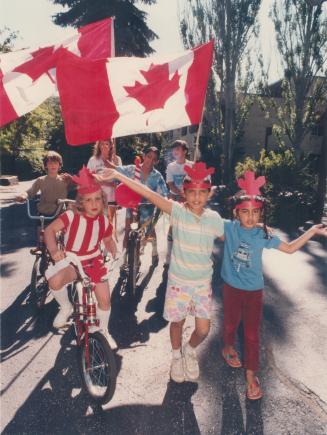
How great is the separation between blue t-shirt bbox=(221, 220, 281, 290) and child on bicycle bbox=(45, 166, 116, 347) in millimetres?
1177

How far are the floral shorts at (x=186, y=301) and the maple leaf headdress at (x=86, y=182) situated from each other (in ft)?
3.67

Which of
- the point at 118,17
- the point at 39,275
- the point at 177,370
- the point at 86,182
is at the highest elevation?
the point at 118,17

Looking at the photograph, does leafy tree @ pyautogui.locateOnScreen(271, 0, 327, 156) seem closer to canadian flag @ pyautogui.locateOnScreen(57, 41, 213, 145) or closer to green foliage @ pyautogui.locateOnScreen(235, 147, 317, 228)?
green foliage @ pyautogui.locateOnScreen(235, 147, 317, 228)

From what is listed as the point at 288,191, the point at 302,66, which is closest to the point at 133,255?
the point at 288,191

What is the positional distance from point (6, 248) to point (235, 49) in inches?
544

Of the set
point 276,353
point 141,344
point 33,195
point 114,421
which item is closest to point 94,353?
point 114,421

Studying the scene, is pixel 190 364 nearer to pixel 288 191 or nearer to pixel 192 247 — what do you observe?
pixel 192 247

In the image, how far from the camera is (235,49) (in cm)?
Answer: 1645

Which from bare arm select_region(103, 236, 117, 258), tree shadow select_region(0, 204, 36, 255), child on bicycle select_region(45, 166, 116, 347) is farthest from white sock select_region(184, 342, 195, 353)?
tree shadow select_region(0, 204, 36, 255)

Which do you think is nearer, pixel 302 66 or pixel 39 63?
pixel 39 63

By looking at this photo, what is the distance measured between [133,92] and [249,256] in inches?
86.7

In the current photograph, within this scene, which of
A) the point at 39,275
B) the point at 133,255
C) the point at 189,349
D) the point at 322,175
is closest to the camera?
the point at 189,349

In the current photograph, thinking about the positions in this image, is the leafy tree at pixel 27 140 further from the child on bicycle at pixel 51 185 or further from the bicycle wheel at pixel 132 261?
the bicycle wheel at pixel 132 261

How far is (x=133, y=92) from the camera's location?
13.1ft
